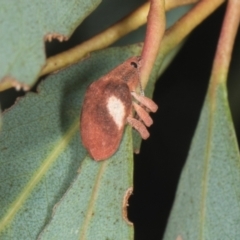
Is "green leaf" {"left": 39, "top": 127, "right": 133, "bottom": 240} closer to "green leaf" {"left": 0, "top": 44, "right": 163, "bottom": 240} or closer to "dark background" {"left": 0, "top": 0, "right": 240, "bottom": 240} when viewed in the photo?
"green leaf" {"left": 0, "top": 44, "right": 163, "bottom": 240}

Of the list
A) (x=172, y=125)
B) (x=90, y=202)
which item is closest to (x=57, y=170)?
(x=90, y=202)

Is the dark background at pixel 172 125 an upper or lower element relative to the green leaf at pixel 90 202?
lower

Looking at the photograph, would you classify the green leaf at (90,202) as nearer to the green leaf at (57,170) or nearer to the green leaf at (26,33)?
the green leaf at (57,170)

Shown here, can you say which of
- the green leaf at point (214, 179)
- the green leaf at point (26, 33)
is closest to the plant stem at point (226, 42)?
the green leaf at point (214, 179)

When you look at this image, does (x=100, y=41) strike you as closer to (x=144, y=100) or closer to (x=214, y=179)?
(x=144, y=100)

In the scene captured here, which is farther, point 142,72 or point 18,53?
point 142,72

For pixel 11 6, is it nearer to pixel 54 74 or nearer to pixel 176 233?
pixel 54 74

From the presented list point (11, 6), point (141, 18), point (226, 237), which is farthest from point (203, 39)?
point (11, 6)
